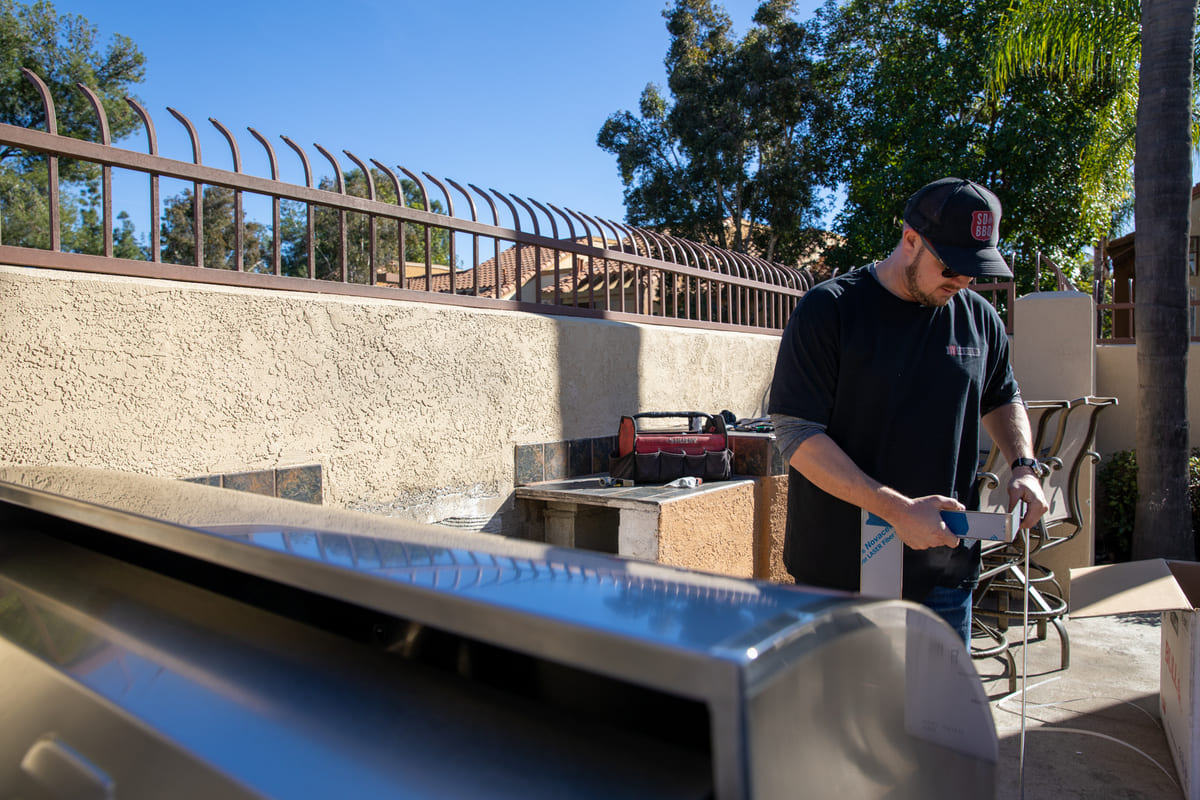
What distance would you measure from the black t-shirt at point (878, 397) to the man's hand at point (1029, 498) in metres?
0.15

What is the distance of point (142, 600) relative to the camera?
1235 mm

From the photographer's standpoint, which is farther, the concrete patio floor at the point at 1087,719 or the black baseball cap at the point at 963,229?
the concrete patio floor at the point at 1087,719

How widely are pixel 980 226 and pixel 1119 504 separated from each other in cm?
615

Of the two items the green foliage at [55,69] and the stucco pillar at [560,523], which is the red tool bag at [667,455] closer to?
the stucco pillar at [560,523]

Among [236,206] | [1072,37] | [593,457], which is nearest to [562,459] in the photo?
[593,457]

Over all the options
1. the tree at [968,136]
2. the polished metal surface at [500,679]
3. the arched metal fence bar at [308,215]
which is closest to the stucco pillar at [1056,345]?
the arched metal fence bar at [308,215]

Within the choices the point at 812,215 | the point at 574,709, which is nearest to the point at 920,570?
the point at 574,709

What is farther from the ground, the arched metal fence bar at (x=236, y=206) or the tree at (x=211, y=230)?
the tree at (x=211, y=230)

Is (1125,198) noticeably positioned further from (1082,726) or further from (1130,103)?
(1082,726)

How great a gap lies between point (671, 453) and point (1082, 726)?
7.23 ft

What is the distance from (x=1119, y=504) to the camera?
22.1 ft

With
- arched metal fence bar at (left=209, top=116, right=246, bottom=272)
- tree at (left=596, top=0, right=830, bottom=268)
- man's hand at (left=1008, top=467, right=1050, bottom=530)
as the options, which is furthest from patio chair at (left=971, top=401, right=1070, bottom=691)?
tree at (left=596, top=0, right=830, bottom=268)

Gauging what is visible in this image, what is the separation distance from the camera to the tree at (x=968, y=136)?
49.9 ft

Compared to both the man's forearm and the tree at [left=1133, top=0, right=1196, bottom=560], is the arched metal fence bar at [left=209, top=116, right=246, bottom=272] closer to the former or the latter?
the man's forearm
